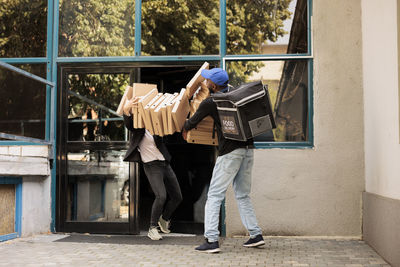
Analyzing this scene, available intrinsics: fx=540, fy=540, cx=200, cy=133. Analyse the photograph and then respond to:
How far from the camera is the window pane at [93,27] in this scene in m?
7.88

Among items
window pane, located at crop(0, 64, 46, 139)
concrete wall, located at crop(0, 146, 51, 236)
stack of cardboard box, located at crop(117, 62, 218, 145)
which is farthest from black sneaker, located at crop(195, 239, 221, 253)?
window pane, located at crop(0, 64, 46, 139)

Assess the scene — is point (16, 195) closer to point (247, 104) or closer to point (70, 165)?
point (70, 165)

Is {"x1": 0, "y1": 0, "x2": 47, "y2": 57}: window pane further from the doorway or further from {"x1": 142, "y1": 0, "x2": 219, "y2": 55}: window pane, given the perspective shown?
{"x1": 142, "y1": 0, "x2": 219, "y2": 55}: window pane

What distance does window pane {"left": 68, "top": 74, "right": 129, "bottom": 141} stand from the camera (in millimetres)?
7840

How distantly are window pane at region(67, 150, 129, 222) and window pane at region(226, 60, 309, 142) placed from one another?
2.04 m

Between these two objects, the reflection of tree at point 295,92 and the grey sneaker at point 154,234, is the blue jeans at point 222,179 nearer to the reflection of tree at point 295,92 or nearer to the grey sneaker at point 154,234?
the grey sneaker at point 154,234

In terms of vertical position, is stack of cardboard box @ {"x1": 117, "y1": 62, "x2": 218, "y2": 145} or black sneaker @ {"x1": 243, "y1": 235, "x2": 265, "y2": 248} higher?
stack of cardboard box @ {"x1": 117, "y1": 62, "x2": 218, "y2": 145}

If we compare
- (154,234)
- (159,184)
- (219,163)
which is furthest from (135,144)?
(219,163)

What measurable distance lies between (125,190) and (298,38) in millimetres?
3257

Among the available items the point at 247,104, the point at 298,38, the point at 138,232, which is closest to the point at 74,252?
the point at 138,232

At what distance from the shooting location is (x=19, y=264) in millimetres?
5508

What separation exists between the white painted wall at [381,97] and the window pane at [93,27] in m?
3.38

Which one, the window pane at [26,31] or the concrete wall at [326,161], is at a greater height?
the window pane at [26,31]

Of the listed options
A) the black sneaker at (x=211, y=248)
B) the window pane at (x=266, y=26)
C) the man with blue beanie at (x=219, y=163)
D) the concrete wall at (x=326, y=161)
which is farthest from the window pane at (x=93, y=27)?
the black sneaker at (x=211, y=248)
